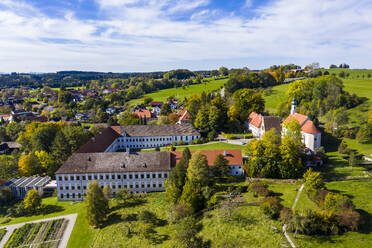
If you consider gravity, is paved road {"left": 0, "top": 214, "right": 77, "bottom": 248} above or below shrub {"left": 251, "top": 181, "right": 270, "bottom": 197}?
below

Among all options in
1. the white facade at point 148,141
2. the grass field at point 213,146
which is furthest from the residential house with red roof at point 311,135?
the white facade at point 148,141

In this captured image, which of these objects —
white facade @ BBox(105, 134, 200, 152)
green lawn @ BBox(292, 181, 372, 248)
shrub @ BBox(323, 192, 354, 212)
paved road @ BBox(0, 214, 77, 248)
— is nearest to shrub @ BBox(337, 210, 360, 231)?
green lawn @ BBox(292, 181, 372, 248)

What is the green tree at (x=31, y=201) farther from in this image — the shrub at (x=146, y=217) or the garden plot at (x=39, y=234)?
the shrub at (x=146, y=217)

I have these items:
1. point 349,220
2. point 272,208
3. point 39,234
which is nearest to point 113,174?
point 39,234

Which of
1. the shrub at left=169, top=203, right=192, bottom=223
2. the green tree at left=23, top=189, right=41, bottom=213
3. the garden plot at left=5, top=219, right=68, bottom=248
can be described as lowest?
the garden plot at left=5, top=219, right=68, bottom=248

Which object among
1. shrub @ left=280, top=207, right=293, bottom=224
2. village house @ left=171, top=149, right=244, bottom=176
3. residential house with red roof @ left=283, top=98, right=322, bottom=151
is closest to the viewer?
shrub @ left=280, top=207, right=293, bottom=224

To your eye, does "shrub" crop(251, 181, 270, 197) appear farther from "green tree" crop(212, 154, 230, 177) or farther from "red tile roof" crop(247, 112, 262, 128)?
"red tile roof" crop(247, 112, 262, 128)
